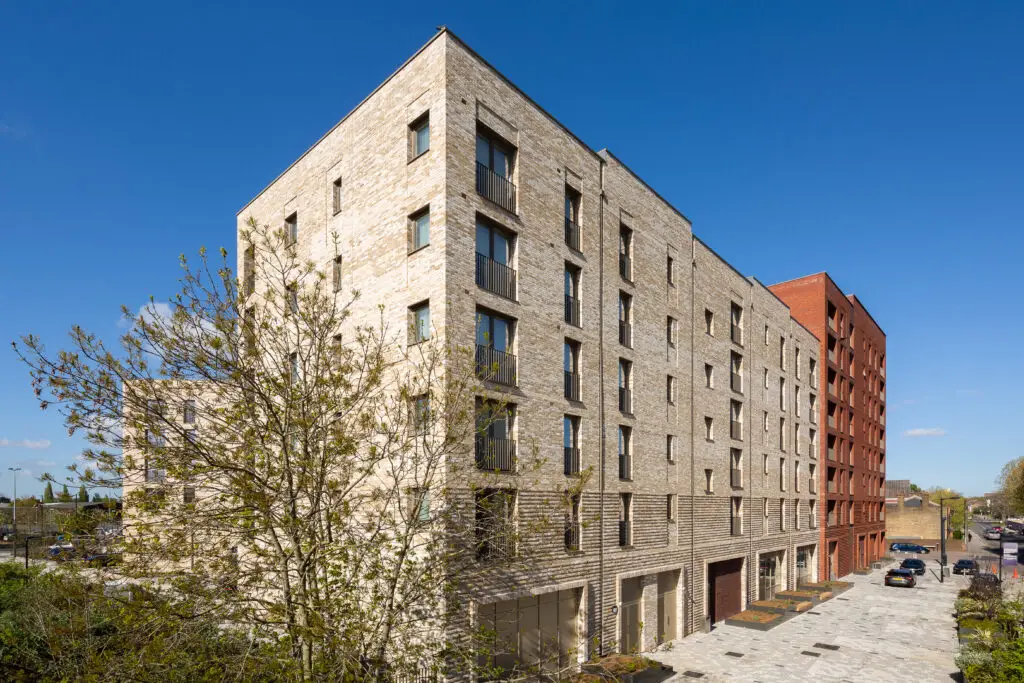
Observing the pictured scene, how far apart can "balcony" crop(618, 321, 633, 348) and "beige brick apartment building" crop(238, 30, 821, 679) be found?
73 millimetres

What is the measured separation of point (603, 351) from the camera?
21312 millimetres

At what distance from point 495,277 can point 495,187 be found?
2612mm

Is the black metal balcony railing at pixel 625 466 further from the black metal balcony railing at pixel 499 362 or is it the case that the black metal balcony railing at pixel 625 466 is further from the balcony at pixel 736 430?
the balcony at pixel 736 430

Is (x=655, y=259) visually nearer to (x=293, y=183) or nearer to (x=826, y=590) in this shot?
(x=293, y=183)

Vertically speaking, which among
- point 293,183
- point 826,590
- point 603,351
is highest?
point 293,183

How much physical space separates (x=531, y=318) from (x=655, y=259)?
8870 mm

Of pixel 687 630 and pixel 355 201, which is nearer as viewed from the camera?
pixel 355 201

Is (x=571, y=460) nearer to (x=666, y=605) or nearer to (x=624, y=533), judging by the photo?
(x=624, y=533)

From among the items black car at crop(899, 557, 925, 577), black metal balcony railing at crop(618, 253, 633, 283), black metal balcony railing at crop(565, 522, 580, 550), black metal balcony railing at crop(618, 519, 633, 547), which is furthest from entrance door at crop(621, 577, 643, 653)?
black car at crop(899, 557, 925, 577)

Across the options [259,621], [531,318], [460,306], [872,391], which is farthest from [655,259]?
[872,391]

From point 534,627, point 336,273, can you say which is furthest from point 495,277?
point 534,627

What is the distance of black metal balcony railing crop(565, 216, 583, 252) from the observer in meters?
20.6

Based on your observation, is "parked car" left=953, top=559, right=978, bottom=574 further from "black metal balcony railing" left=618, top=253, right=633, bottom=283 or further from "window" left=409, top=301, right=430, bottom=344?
"window" left=409, top=301, right=430, bottom=344

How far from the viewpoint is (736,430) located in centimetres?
3141
